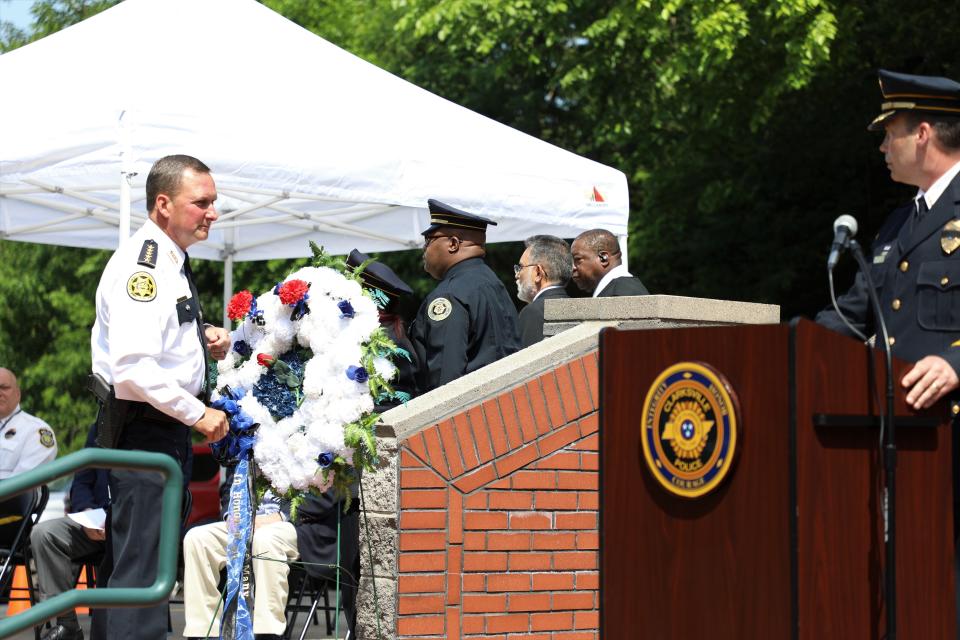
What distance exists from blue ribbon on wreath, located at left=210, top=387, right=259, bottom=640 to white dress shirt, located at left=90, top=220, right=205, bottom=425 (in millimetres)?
219

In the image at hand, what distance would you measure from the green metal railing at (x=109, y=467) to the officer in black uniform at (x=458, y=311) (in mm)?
2846

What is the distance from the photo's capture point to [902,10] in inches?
605

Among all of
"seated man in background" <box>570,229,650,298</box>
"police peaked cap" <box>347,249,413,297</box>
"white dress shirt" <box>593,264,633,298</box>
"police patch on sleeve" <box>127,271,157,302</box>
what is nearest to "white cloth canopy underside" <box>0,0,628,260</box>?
"seated man in background" <box>570,229,650,298</box>

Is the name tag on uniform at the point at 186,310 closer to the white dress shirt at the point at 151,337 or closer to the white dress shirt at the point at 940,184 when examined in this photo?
the white dress shirt at the point at 151,337

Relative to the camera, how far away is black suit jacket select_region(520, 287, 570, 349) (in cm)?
766

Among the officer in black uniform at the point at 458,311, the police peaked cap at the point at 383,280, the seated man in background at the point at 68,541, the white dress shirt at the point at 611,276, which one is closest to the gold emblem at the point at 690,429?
the officer in black uniform at the point at 458,311

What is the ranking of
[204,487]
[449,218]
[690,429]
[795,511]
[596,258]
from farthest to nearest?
1. [204,487]
2. [596,258]
3. [449,218]
4. [690,429]
5. [795,511]

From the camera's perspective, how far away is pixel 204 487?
41.1 ft

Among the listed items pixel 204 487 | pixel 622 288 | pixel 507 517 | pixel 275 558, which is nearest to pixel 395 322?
pixel 507 517

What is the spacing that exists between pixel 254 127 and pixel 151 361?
267 centimetres

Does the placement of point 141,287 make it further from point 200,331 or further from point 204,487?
point 204,487

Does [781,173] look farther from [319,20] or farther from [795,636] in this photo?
[795,636]

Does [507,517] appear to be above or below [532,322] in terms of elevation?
below

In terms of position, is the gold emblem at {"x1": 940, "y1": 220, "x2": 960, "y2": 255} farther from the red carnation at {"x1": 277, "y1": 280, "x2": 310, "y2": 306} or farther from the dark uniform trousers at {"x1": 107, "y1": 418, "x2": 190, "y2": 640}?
the dark uniform trousers at {"x1": 107, "y1": 418, "x2": 190, "y2": 640}
